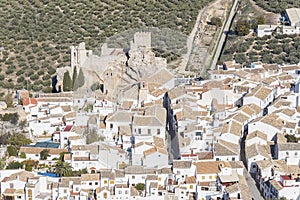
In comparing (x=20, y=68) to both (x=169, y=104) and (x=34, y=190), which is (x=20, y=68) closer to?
(x=169, y=104)

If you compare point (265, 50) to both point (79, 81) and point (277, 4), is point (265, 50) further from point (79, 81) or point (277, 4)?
point (79, 81)

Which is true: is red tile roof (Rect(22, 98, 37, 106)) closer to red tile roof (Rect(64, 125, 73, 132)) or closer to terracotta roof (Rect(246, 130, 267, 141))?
red tile roof (Rect(64, 125, 73, 132))

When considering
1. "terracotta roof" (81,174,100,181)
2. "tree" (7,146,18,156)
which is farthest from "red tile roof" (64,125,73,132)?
"terracotta roof" (81,174,100,181)

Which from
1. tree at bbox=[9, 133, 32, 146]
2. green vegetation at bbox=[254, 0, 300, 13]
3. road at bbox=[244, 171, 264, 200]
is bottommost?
road at bbox=[244, 171, 264, 200]

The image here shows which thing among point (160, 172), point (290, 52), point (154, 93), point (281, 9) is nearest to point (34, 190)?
point (160, 172)

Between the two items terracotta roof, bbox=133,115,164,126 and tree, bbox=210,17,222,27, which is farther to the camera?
tree, bbox=210,17,222,27

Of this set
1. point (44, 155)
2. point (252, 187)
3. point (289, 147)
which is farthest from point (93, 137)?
point (289, 147)
